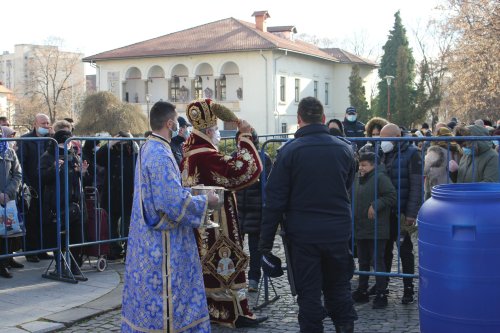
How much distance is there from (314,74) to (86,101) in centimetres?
2438

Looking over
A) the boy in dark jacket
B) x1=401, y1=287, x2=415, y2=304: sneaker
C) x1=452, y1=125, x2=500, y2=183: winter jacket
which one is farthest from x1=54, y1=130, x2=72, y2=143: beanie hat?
x1=452, y1=125, x2=500, y2=183: winter jacket

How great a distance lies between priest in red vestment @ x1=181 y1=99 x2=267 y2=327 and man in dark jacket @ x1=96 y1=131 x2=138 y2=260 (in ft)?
9.55

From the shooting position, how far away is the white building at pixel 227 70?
48.1m

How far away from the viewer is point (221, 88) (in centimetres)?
5169

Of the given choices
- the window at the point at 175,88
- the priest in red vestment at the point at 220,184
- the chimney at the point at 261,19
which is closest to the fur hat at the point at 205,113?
the priest in red vestment at the point at 220,184

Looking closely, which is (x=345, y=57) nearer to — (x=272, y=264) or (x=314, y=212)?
(x=272, y=264)

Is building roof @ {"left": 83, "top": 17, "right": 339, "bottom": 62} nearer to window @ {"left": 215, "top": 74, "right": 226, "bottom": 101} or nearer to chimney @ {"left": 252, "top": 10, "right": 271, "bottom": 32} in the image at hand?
chimney @ {"left": 252, "top": 10, "right": 271, "bottom": 32}

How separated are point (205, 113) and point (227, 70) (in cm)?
4557

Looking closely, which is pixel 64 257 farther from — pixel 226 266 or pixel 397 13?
pixel 397 13

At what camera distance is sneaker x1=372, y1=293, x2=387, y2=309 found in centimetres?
618

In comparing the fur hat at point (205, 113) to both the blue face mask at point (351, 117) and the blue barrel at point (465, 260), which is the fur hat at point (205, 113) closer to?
the blue barrel at point (465, 260)

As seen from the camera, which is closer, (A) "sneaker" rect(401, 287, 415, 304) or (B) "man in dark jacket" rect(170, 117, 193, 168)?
(A) "sneaker" rect(401, 287, 415, 304)

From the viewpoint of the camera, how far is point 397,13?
6034cm

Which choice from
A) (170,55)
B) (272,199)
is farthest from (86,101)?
(272,199)
